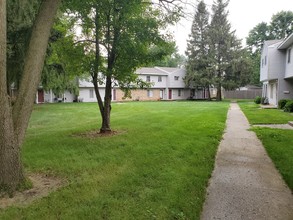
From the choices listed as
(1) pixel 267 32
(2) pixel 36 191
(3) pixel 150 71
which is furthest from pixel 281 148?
(1) pixel 267 32

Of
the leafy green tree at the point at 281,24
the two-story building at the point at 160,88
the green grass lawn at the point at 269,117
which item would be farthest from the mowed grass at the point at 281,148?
the leafy green tree at the point at 281,24

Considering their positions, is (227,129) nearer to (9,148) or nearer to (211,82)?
(9,148)

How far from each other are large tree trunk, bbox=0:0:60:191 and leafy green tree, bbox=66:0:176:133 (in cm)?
356

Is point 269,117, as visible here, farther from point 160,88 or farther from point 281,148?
point 160,88

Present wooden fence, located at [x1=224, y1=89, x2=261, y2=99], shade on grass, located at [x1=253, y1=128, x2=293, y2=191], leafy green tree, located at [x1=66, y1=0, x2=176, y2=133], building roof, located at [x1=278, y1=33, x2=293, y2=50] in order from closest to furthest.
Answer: shade on grass, located at [x1=253, y1=128, x2=293, y2=191] → leafy green tree, located at [x1=66, y1=0, x2=176, y2=133] → building roof, located at [x1=278, y1=33, x2=293, y2=50] → wooden fence, located at [x1=224, y1=89, x2=261, y2=99]

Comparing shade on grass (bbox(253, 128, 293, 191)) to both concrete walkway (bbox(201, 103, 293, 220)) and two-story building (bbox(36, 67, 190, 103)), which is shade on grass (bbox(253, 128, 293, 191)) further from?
two-story building (bbox(36, 67, 190, 103))

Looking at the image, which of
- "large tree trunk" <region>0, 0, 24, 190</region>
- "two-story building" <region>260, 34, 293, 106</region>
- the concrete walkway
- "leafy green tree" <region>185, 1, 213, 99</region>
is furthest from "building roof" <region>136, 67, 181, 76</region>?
"large tree trunk" <region>0, 0, 24, 190</region>

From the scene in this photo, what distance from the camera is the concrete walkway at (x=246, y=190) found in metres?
3.38

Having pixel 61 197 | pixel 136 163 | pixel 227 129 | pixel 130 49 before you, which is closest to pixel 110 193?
pixel 61 197

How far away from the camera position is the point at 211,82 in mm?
34281

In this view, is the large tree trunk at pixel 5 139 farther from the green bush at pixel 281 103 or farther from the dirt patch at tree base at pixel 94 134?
the green bush at pixel 281 103

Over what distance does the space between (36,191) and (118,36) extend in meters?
5.30

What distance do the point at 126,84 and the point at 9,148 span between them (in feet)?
19.8

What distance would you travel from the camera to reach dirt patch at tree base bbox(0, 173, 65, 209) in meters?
3.53
